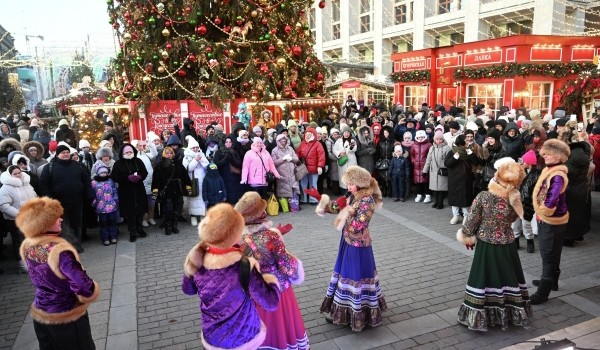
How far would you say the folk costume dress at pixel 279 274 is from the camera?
372 cm

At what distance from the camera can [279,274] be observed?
3793 mm

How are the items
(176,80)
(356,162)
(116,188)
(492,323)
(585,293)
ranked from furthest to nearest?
1. (176,80)
2. (356,162)
3. (116,188)
4. (585,293)
5. (492,323)

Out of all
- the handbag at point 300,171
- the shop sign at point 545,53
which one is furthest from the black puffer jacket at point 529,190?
the shop sign at point 545,53

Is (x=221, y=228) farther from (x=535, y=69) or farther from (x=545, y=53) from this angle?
(x=545, y=53)

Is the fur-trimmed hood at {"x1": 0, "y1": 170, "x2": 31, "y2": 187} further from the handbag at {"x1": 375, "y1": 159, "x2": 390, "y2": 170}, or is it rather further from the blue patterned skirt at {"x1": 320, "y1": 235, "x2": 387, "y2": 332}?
the handbag at {"x1": 375, "y1": 159, "x2": 390, "y2": 170}

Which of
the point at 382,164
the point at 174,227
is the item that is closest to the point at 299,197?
the point at 382,164

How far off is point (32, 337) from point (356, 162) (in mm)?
7618

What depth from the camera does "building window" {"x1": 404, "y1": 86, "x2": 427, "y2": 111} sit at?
26.0 meters

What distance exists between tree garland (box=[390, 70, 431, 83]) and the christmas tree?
13.0 meters

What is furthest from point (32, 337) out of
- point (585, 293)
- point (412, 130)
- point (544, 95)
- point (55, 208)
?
point (544, 95)

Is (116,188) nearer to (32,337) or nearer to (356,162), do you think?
(32,337)

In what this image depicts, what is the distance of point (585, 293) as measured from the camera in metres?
5.63

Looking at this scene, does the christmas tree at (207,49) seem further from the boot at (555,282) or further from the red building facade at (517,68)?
the red building facade at (517,68)

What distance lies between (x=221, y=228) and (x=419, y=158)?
8.04 m
